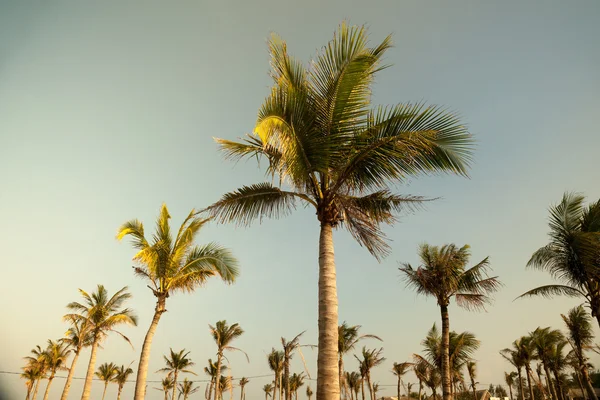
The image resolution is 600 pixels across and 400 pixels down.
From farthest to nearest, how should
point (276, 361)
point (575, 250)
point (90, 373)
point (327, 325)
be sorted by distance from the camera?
point (276, 361)
point (90, 373)
point (575, 250)
point (327, 325)

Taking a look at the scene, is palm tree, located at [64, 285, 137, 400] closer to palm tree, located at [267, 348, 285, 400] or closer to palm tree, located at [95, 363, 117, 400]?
palm tree, located at [267, 348, 285, 400]

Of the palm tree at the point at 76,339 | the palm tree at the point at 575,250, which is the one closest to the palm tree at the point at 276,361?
the palm tree at the point at 76,339

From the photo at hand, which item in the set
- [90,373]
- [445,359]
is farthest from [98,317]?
[445,359]

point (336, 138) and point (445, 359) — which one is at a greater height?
point (336, 138)

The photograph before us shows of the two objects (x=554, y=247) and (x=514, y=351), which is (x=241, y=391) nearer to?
(x=514, y=351)

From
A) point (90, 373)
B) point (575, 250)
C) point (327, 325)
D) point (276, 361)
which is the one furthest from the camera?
point (276, 361)

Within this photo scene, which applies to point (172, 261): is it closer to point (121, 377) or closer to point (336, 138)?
point (336, 138)

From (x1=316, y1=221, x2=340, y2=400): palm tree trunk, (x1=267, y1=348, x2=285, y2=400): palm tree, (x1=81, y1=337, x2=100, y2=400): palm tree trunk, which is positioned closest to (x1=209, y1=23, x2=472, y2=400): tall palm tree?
(x1=316, y1=221, x2=340, y2=400): palm tree trunk

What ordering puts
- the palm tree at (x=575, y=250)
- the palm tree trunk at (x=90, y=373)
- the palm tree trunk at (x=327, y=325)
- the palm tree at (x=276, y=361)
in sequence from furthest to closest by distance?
1. the palm tree at (x=276, y=361)
2. the palm tree trunk at (x=90, y=373)
3. the palm tree at (x=575, y=250)
4. the palm tree trunk at (x=327, y=325)

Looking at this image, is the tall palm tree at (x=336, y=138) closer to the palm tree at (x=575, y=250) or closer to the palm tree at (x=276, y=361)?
the palm tree at (x=575, y=250)

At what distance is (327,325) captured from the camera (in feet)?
20.9

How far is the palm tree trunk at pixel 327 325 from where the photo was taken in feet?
19.6

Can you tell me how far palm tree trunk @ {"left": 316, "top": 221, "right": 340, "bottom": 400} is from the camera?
5980 mm

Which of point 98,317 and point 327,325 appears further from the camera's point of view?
point 98,317
